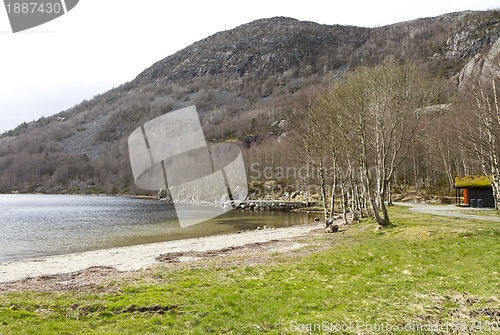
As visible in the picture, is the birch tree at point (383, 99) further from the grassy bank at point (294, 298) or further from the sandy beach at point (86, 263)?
the grassy bank at point (294, 298)

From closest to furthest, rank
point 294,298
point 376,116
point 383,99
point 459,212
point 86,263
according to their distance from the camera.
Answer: point 294,298 < point 86,263 < point 376,116 < point 383,99 < point 459,212

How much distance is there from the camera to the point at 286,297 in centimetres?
1190

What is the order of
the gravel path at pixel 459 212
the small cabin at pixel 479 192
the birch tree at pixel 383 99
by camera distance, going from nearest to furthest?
the birch tree at pixel 383 99 < the gravel path at pixel 459 212 < the small cabin at pixel 479 192

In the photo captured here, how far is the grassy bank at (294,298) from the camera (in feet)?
31.3

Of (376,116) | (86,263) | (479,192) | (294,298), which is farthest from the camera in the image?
(479,192)

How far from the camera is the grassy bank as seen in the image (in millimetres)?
9555

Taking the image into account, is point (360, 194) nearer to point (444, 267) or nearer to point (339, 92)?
point (339, 92)

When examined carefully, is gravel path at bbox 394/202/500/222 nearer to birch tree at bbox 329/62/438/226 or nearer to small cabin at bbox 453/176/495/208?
small cabin at bbox 453/176/495/208

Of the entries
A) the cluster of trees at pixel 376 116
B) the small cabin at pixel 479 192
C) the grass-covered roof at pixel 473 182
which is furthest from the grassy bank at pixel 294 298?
the grass-covered roof at pixel 473 182

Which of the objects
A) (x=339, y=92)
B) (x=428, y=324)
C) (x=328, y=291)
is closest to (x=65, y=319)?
(x=328, y=291)

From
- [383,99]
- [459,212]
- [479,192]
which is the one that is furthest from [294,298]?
[479,192]

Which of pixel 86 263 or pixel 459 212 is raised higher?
pixel 86 263

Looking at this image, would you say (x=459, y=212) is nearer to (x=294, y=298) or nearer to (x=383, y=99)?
(x=383, y=99)

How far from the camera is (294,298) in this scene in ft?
38.4
